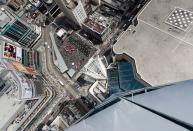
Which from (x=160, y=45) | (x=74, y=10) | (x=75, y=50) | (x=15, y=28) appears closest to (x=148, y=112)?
(x=160, y=45)

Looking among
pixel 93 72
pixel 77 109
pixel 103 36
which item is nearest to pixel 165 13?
pixel 103 36

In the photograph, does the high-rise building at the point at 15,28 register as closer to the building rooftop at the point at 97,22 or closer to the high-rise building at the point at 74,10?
the high-rise building at the point at 74,10

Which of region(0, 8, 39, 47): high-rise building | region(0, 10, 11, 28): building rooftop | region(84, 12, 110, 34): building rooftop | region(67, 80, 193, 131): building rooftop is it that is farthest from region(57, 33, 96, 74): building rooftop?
region(67, 80, 193, 131): building rooftop

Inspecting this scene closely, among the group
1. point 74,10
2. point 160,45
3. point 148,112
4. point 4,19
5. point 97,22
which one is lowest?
point 160,45

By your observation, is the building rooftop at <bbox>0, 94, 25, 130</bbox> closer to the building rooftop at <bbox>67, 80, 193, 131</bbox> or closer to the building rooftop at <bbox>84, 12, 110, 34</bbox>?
the building rooftop at <bbox>67, 80, 193, 131</bbox>

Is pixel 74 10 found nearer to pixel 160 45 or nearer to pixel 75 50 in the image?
pixel 75 50
